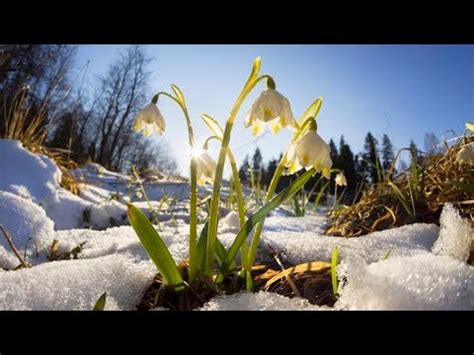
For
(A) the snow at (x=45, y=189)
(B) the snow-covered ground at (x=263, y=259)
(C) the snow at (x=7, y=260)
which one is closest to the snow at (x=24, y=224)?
(B) the snow-covered ground at (x=263, y=259)

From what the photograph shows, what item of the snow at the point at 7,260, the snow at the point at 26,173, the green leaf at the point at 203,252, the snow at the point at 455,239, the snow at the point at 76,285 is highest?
the snow at the point at 26,173

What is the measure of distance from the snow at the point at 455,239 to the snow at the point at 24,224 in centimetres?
149

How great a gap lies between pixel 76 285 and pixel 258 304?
425mm

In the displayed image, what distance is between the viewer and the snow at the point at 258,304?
763 mm

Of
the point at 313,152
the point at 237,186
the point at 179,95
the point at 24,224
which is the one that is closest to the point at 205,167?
the point at 237,186

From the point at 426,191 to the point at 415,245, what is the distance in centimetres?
65

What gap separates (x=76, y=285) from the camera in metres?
0.90

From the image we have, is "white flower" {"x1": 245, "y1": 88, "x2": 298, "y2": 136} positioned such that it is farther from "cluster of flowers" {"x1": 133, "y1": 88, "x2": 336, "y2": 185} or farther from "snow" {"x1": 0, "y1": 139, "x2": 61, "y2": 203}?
"snow" {"x1": 0, "y1": 139, "x2": 61, "y2": 203}

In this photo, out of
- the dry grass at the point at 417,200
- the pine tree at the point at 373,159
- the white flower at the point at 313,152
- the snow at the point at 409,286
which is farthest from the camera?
the pine tree at the point at 373,159

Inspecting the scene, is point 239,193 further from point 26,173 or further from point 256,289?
point 26,173

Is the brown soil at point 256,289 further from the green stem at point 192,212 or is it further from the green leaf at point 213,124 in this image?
the green leaf at point 213,124

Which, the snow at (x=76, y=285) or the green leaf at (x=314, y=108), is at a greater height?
the green leaf at (x=314, y=108)
